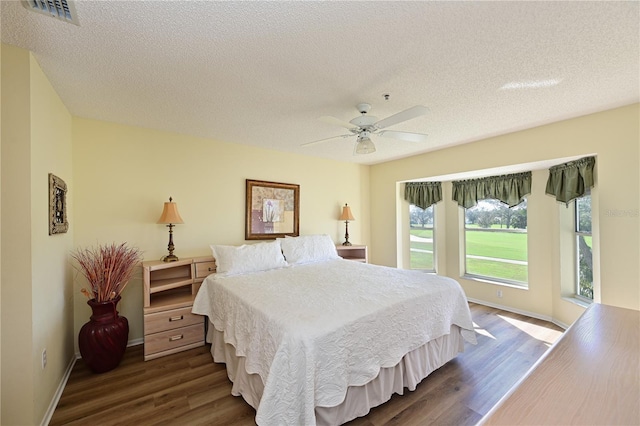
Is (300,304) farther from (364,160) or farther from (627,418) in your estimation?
(364,160)

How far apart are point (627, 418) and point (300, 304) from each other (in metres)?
1.60

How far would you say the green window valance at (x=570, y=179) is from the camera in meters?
2.93

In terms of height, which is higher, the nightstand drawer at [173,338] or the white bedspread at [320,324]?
the white bedspread at [320,324]

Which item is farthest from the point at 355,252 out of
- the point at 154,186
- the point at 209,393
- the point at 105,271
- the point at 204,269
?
the point at 105,271

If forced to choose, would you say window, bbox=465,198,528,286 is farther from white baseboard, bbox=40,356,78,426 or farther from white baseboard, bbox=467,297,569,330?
white baseboard, bbox=40,356,78,426

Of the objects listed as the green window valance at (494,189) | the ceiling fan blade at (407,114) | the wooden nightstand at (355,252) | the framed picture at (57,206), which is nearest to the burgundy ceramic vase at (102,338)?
the framed picture at (57,206)

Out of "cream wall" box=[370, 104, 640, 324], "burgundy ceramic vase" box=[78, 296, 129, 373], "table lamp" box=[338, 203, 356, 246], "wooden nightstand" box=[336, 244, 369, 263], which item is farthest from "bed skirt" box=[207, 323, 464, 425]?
"table lamp" box=[338, 203, 356, 246]

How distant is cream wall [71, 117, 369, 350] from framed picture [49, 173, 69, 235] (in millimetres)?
489

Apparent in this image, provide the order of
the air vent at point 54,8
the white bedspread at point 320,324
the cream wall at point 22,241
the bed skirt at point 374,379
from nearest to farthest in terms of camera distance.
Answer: the air vent at point 54,8 → the white bedspread at point 320,324 → the cream wall at point 22,241 → the bed skirt at point 374,379

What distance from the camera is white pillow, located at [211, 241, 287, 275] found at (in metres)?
2.94

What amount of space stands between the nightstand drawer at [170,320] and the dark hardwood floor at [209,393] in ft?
0.95

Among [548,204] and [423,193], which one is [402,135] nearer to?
[423,193]

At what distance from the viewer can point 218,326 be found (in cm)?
249

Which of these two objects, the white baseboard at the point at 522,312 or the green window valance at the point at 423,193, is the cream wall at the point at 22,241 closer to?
the green window valance at the point at 423,193
